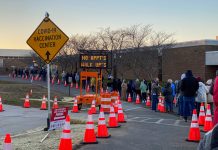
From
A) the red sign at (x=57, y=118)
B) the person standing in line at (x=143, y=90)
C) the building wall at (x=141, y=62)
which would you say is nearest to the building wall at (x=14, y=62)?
the building wall at (x=141, y=62)

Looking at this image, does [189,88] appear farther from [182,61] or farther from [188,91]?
[182,61]

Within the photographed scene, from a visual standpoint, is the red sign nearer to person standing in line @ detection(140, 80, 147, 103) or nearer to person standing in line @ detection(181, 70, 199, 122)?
person standing in line @ detection(181, 70, 199, 122)

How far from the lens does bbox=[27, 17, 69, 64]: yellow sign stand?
12.1 metres

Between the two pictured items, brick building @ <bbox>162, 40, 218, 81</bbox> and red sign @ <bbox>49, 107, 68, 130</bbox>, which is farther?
brick building @ <bbox>162, 40, 218, 81</bbox>

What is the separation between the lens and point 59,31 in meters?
12.2

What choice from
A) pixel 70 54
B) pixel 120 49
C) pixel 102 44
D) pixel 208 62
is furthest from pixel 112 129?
pixel 70 54

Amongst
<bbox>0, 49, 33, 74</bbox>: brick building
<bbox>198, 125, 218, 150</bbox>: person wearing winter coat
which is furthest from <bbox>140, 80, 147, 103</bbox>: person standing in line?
<bbox>0, 49, 33, 74</bbox>: brick building

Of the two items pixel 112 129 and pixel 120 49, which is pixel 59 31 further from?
pixel 120 49

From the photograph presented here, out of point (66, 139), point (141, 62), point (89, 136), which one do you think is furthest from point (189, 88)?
point (141, 62)

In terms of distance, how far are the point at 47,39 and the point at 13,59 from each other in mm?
88961

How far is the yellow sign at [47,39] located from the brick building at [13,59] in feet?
246

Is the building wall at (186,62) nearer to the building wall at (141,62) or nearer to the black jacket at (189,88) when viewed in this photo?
the building wall at (141,62)

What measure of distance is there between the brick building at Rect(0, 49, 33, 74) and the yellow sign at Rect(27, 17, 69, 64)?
74945mm

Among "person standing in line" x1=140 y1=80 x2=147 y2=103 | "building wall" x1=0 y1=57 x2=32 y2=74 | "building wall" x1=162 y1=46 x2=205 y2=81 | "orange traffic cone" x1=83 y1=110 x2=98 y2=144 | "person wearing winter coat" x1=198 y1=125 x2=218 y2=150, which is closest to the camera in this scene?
"person wearing winter coat" x1=198 y1=125 x2=218 y2=150
